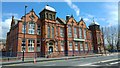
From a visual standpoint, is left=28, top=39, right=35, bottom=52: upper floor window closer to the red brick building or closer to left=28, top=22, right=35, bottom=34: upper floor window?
the red brick building

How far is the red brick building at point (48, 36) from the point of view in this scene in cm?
3872

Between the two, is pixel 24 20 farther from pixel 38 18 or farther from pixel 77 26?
pixel 77 26

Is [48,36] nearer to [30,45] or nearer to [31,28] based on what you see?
[31,28]

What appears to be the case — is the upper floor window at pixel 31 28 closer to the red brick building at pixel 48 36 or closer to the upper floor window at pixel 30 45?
the red brick building at pixel 48 36

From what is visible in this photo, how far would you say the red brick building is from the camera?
38.7m

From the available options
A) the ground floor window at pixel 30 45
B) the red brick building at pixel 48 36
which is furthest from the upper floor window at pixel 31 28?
the ground floor window at pixel 30 45

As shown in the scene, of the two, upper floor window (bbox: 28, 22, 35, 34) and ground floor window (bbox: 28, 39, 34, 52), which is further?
upper floor window (bbox: 28, 22, 35, 34)

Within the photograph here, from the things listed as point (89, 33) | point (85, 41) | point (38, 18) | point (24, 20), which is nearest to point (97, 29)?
point (89, 33)

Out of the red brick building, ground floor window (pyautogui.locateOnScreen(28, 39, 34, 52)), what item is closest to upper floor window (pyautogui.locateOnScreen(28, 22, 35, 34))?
the red brick building

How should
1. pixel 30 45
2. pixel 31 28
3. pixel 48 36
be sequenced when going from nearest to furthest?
pixel 30 45 < pixel 31 28 < pixel 48 36

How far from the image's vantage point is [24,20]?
3869cm

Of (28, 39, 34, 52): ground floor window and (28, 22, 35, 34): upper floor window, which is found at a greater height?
(28, 22, 35, 34): upper floor window

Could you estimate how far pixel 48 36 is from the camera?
137 ft

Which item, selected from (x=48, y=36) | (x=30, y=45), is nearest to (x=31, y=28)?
(x=30, y=45)
